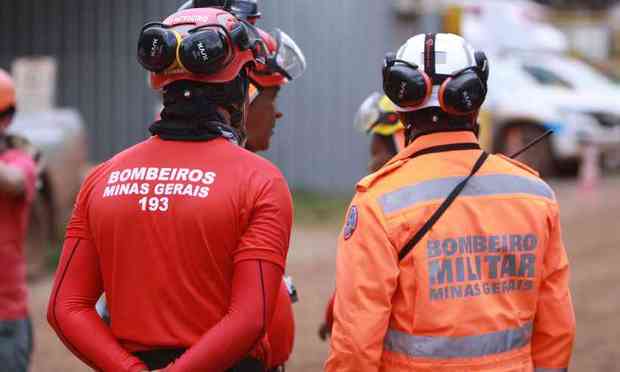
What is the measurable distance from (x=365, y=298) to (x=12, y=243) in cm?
256

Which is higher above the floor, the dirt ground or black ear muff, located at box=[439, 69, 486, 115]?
black ear muff, located at box=[439, 69, 486, 115]

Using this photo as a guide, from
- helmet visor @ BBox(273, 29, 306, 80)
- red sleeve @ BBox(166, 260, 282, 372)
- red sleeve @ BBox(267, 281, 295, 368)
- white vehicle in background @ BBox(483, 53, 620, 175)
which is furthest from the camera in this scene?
white vehicle in background @ BBox(483, 53, 620, 175)

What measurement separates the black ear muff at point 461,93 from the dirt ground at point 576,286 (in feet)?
15.6

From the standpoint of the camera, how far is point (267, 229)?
320 centimetres

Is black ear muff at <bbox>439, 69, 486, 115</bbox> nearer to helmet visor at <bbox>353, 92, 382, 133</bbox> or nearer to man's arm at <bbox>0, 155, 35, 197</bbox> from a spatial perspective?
helmet visor at <bbox>353, 92, 382, 133</bbox>

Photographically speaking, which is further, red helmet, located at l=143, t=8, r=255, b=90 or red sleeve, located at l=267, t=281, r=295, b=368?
red sleeve, located at l=267, t=281, r=295, b=368

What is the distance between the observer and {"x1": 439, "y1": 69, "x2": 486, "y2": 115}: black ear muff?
344 cm

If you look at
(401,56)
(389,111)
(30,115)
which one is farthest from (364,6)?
(401,56)

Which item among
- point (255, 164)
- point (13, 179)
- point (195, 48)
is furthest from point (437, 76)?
point (13, 179)

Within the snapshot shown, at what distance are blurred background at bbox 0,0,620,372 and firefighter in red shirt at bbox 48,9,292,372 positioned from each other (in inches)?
293

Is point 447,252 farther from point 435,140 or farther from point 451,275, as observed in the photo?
point 435,140

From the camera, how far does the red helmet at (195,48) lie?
3271 mm

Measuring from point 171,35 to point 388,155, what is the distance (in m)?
1.80

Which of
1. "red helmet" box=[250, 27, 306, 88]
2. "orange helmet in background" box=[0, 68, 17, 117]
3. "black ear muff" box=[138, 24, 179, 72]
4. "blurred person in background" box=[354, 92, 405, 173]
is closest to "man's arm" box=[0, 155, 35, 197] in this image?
"orange helmet in background" box=[0, 68, 17, 117]
